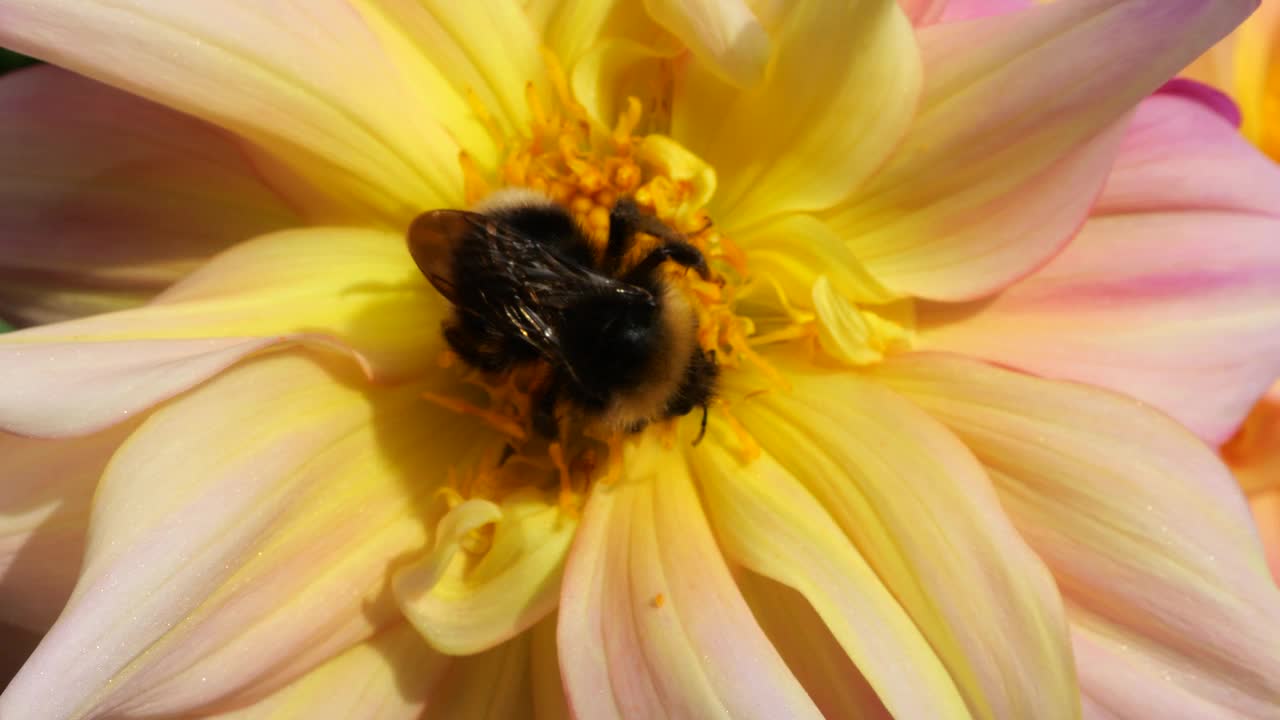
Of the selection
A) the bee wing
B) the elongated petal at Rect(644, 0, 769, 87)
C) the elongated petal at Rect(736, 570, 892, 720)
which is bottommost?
the elongated petal at Rect(736, 570, 892, 720)

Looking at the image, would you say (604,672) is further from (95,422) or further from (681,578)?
(95,422)

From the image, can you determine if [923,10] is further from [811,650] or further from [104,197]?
[104,197]

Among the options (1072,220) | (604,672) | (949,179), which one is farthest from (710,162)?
(604,672)

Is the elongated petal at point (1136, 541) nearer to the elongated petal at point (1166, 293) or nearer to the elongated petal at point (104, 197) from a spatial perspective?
the elongated petal at point (1166, 293)

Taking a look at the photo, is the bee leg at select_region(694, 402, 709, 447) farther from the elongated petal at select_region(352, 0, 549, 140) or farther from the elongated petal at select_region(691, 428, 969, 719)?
the elongated petal at select_region(352, 0, 549, 140)

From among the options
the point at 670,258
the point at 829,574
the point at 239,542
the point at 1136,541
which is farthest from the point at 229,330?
the point at 1136,541

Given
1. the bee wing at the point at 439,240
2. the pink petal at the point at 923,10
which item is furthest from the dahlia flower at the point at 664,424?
the bee wing at the point at 439,240

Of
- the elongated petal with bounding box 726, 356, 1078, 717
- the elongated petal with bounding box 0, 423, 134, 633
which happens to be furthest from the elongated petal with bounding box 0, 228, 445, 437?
the elongated petal with bounding box 726, 356, 1078, 717
